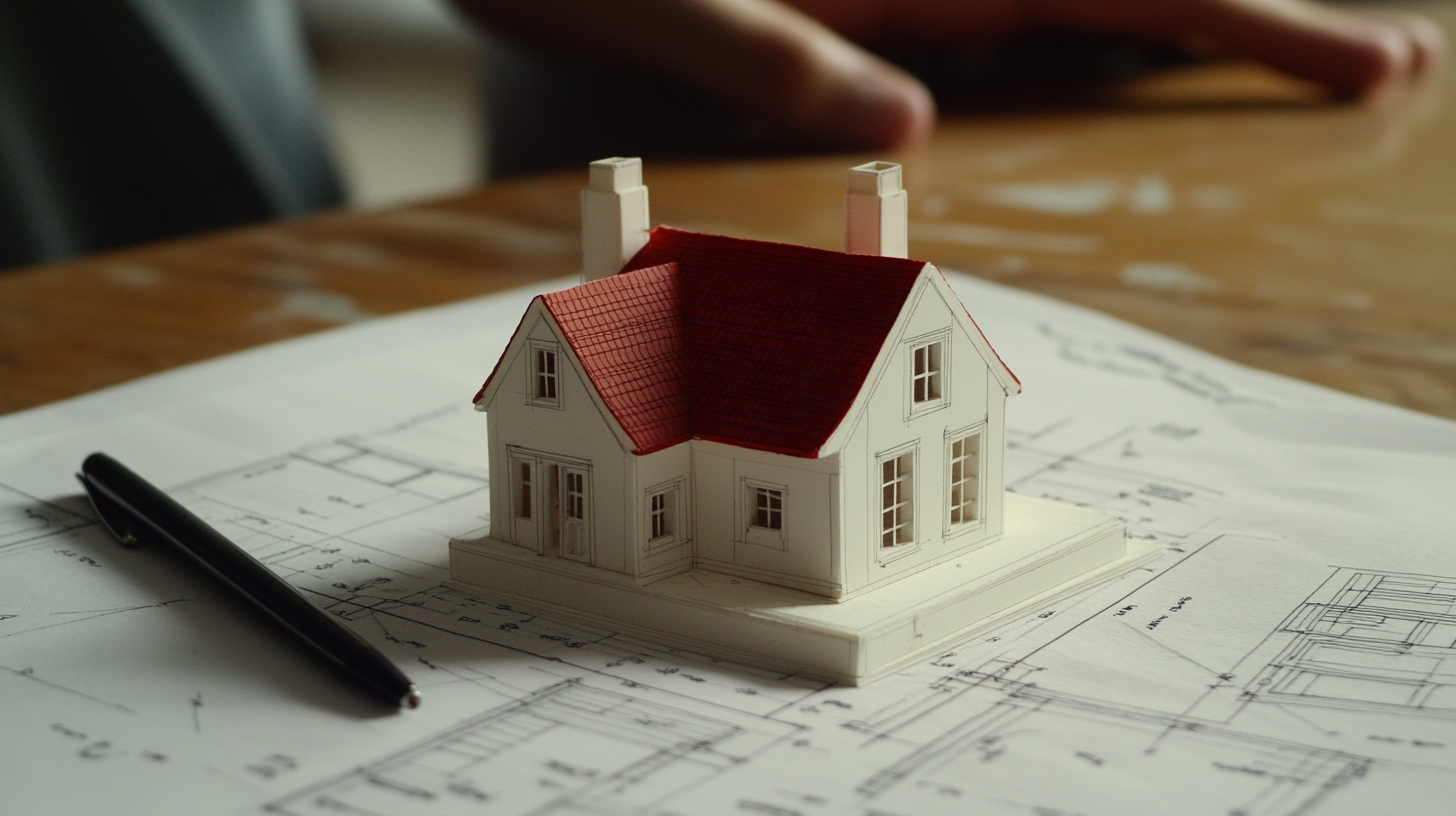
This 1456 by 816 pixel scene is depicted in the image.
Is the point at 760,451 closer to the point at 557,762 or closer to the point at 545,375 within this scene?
the point at 545,375

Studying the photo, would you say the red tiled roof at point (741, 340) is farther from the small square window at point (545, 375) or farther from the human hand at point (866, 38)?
the human hand at point (866, 38)

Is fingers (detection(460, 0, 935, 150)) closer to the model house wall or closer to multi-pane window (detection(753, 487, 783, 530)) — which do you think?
the model house wall

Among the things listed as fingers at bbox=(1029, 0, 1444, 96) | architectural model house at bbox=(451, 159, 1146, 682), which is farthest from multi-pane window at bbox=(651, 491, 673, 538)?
fingers at bbox=(1029, 0, 1444, 96)

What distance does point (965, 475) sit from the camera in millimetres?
1273

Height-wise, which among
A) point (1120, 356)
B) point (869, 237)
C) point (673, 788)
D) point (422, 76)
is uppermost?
point (422, 76)

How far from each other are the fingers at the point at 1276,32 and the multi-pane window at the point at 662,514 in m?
2.51

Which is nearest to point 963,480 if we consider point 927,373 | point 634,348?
point 927,373

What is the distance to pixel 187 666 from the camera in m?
1.13

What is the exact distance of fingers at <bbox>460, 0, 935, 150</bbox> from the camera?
281cm

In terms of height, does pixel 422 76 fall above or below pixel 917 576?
above

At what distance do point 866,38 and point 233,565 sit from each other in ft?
8.39

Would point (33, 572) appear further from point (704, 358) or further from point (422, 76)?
point (422, 76)

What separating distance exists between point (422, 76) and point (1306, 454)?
3.62m

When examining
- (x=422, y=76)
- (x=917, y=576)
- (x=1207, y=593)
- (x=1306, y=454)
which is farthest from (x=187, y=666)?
(x=422, y=76)
